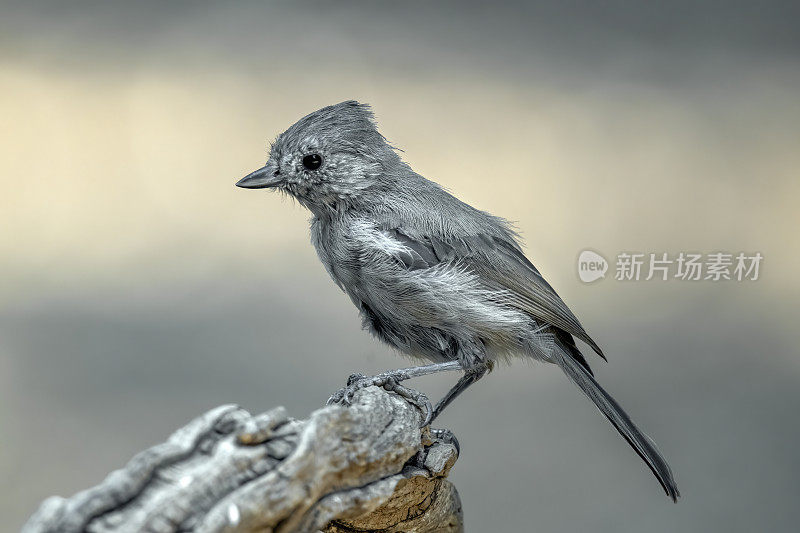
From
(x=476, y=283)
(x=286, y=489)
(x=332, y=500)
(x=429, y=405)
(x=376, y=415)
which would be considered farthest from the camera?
(x=476, y=283)

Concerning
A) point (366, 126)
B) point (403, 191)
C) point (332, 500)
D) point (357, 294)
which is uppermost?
point (366, 126)

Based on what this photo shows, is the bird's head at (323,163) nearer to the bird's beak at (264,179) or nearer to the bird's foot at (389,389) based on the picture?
the bird's beak at (264,179)

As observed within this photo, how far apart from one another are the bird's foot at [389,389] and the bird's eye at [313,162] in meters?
0.59

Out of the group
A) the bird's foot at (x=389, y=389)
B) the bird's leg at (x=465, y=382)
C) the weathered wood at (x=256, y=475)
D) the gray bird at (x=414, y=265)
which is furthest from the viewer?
the bird's leg at (x=465, y=382)

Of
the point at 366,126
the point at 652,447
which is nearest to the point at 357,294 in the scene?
the point at 366,126

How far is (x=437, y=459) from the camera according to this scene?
6.56 feet

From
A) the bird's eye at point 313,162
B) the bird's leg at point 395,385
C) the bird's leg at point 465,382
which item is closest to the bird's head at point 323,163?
the bird's eye at point 313,162

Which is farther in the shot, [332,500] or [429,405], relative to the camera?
[429,405]

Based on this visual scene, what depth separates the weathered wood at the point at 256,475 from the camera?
4.09 ft

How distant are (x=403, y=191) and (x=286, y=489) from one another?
1.03 metres

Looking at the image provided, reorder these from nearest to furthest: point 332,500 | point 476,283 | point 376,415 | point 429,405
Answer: point 332,500
point 376,415
point 429,405
point 476,283

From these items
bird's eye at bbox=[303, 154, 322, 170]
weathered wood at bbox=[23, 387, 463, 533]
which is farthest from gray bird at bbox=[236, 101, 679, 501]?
weathered wood at bbox=[23, 387, 463, 533]

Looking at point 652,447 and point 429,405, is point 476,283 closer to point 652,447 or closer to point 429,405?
point 429,405

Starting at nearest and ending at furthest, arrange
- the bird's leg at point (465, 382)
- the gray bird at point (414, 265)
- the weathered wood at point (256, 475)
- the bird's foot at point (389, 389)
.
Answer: the weathered wood at point (256, 475) → the bird's foot at point (389, 389) → the gray bird at point (414, 265) → the bird's leg at point (465, 382)
